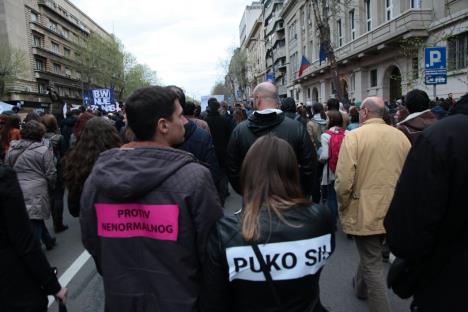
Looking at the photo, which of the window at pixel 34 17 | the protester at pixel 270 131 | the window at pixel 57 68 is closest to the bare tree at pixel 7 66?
the window at pixel 34 17

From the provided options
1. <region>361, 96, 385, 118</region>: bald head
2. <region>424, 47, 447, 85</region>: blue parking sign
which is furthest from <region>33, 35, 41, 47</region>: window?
<region>361, 96, 385, 118</region>: bald head

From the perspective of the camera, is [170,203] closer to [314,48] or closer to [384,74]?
[384,74]

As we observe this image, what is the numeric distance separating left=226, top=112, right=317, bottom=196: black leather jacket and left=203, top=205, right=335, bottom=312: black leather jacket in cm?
215

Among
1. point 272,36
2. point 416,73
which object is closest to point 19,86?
point 272,36

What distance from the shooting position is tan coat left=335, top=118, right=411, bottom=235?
3.52m

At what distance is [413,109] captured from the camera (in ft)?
15.3

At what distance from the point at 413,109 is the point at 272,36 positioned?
218 feet

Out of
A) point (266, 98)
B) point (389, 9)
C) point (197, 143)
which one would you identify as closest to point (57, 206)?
point (197, 143)

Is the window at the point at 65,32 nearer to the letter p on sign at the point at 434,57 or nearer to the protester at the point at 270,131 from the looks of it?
the letter p on sign at the point at 434,57

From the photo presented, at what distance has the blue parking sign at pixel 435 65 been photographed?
1049 centimetres

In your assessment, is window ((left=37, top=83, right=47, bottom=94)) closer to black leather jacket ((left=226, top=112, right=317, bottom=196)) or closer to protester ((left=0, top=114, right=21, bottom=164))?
protester ((left=0, top=114, right=21, bottom=164))

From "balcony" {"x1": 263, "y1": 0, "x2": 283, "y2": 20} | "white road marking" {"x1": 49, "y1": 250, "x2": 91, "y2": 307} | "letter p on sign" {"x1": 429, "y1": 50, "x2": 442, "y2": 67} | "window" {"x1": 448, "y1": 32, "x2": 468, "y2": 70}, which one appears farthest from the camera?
"balcony" {"x1": 263, "y1": 0, "x2": 283, "y2": 20}

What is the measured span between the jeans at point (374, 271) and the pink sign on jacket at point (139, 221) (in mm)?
2293

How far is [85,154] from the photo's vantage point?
159 inches
